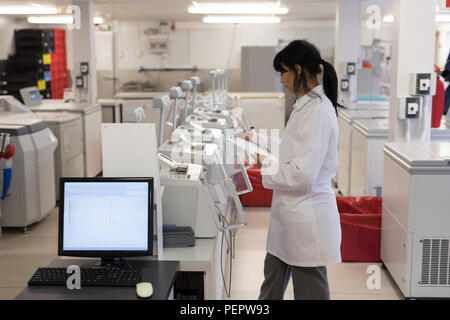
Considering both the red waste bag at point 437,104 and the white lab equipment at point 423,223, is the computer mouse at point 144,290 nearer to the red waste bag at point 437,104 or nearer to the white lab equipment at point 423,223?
the white lab equipment at point 423,223

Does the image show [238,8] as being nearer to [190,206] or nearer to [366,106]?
[366,106]

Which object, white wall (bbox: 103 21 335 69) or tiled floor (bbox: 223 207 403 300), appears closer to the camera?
tiled floor (bbox: 223 207 403 300)

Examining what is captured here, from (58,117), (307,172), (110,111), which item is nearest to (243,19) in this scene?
(110,111)

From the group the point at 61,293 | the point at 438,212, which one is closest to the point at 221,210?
the point at 61,293

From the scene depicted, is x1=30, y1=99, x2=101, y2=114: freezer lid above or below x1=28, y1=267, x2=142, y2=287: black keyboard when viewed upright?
above

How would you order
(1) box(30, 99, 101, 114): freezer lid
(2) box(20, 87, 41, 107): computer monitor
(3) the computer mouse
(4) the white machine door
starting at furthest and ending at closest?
1. (2) box(20, 87, 41, 107): computer monitor
2. (1) box(30, 99, 101, 114): freezer lid
3. (4) the white machine door
4. (3) the computer mouse

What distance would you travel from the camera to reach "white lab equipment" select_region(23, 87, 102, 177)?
673 cm

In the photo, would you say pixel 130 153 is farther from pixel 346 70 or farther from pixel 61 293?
pixel 346 70

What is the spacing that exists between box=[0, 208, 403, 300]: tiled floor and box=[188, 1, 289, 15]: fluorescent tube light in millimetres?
3392

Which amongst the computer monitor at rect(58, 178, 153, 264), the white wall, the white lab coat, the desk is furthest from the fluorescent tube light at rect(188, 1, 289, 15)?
the desk

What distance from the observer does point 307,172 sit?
2.23 meters

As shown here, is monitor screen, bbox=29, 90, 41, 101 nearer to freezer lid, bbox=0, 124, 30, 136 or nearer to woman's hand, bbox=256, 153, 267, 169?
freezer lid, bbox=0, 124, 30, 136

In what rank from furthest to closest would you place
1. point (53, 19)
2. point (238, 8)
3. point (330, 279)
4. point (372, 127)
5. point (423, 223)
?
point (53, 19) → point (238, 8) → point (372, 127) → point (330, 279) → point (423, 223)

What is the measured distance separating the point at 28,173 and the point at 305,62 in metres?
3.44
